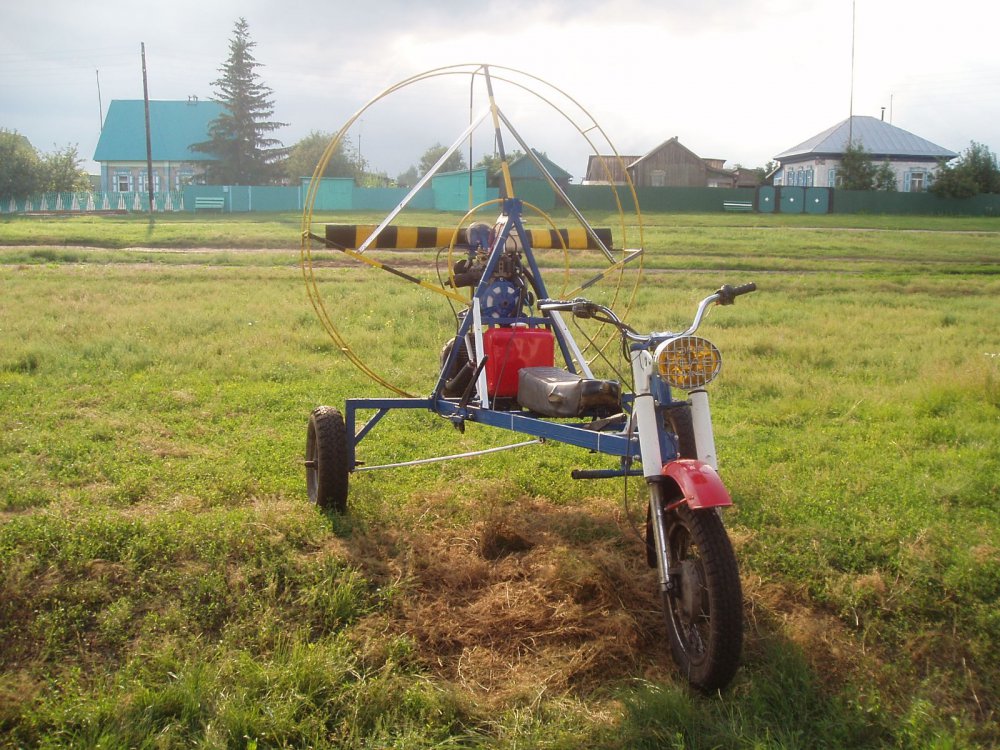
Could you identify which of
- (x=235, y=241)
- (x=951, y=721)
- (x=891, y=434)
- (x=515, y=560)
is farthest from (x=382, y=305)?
(x=235, y=241)

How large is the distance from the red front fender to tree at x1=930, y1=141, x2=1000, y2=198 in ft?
196

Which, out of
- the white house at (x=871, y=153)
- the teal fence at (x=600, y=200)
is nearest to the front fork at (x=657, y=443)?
the teal fence at (x=600, y=200)

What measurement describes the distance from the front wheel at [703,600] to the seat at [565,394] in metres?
0.86

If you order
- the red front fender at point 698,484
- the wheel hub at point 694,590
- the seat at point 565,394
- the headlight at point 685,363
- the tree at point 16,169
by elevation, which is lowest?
the wheel hub at point 694,590

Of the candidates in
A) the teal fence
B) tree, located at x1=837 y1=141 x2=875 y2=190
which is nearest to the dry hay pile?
the teal fence

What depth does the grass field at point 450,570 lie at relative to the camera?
3873 mm

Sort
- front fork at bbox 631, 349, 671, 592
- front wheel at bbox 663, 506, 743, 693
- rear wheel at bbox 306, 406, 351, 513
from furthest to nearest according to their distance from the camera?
rear wheel at bbox 306, 406, 351, 513, front fork at bbox 631, 349, 671, 592, front wheel at bbox 663, 506, 743, 693

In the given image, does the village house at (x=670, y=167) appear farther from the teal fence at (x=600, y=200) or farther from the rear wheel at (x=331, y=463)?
the rear wheel at (x=331, y=463)

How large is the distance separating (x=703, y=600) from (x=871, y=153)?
71.9m

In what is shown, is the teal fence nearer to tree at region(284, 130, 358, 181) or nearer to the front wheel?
tree at region(284, 130, 358, 181)

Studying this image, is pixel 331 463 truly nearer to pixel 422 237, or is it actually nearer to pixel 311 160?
pixel 422 237

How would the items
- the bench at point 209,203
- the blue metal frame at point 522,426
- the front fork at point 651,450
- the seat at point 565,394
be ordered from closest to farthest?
the front fork at point 651,450 < the blue metal frame at point 522,426 < the seat at point 565,394 < the bench at point 209,203

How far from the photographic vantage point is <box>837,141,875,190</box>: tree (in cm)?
6338

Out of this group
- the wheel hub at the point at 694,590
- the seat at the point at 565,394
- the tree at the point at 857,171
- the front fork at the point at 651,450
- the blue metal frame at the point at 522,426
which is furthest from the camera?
the tree at the point at 857,171
